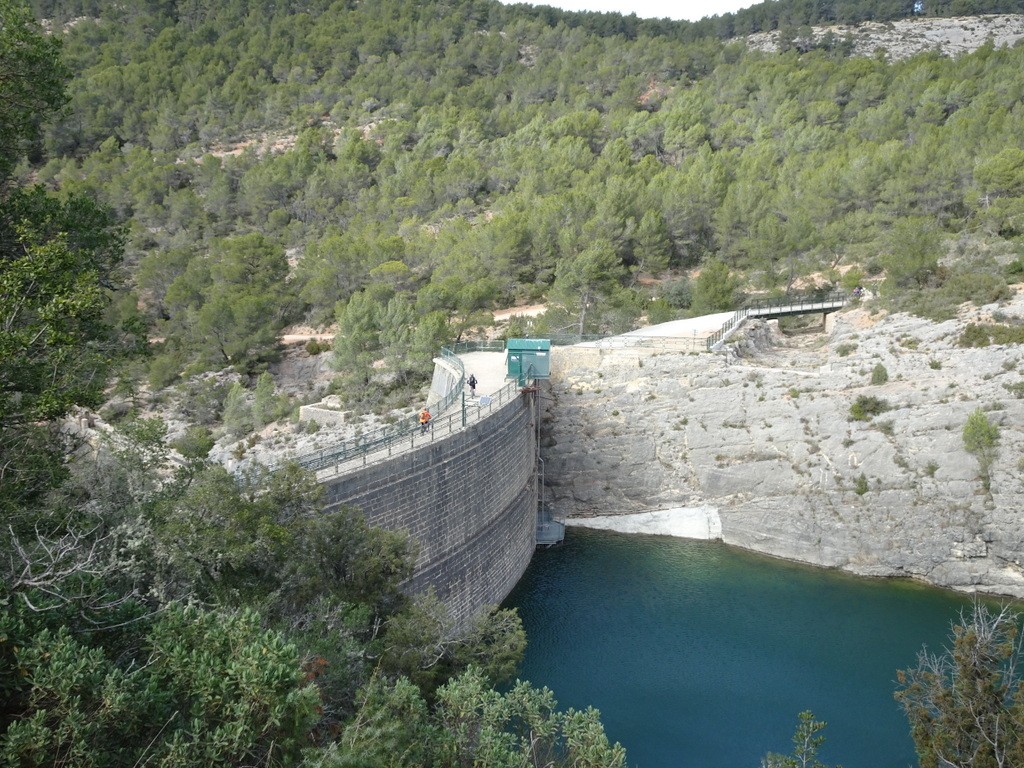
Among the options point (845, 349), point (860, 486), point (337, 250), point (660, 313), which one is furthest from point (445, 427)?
point (337, 250)

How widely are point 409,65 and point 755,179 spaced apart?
1364 inches

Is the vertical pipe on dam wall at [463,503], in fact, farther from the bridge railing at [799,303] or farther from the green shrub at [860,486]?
the bridge railing at [799,303]

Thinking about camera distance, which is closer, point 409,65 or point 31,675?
point 31,675

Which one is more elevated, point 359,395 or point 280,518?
point 280,518

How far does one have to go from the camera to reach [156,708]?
6938mm

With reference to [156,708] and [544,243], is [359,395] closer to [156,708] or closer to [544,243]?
[544,243]

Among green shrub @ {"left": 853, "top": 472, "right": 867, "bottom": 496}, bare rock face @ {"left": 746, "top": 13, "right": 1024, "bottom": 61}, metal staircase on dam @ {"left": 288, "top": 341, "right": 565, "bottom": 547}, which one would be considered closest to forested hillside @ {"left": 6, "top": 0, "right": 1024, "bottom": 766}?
metal staircase on dam @ {"left": 288, "top": 341, "right": 565, "bottom": 547}

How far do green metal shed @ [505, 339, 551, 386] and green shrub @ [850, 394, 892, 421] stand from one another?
9253 millimetres

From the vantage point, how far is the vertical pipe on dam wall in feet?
51.8

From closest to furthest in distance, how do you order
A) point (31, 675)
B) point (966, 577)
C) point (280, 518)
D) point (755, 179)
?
point (31, 675) < point (280, 518) < point (966, 577) < point (755, 179)

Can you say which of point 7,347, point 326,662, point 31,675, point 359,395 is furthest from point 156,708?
point 359,395

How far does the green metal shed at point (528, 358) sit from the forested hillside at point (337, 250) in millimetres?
6121

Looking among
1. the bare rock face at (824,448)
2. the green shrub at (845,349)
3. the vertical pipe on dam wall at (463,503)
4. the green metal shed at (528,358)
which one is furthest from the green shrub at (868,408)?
the vertical pipe on dam wall at (463,503)

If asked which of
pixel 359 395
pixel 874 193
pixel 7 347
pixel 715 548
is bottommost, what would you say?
pixel 715 548
